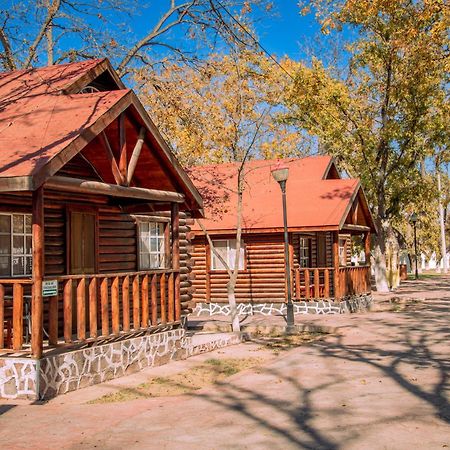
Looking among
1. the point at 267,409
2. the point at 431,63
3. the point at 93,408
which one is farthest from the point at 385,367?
the point at 431,63

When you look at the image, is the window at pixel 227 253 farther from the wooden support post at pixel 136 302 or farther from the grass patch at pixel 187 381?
the wooden support post at pixel 136 302

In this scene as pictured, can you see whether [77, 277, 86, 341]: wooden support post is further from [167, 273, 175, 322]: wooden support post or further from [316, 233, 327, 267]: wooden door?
[316, 233, 327, 267]: wooden door

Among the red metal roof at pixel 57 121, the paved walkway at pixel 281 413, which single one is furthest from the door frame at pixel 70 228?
the paved walkway at pixel 281 413

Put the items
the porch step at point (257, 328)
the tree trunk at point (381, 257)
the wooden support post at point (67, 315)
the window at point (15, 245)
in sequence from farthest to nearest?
the tree trunk at point (381, 257), the porch step at point (257, 328), the window at point (15, 245), the wooden support post at point (67, 315)

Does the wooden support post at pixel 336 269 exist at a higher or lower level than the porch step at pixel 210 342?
higher

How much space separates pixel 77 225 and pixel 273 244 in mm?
10682

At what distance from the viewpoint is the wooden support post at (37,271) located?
9016mm

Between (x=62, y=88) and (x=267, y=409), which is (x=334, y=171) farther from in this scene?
(x=267, y=409)

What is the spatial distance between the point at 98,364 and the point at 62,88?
4.98 metres

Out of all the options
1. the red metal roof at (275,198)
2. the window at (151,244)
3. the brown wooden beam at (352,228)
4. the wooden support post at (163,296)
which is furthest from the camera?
the brown wooden beam at (352,228)

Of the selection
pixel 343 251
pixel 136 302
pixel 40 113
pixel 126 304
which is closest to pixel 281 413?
pixel 126 304

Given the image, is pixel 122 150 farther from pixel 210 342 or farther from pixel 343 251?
pixel 343 251

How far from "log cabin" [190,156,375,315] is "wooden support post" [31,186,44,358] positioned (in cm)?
1219

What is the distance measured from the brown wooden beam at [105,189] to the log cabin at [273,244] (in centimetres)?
871
